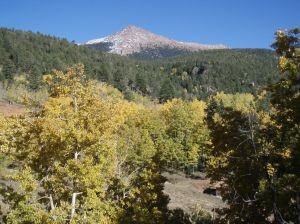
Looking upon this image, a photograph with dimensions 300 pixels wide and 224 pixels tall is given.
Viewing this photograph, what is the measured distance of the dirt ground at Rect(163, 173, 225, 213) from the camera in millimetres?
51600

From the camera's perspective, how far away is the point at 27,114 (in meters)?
21.0

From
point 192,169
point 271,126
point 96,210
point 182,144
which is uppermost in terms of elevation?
point 271,126

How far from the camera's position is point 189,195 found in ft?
197

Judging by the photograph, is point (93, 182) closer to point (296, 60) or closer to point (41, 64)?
point (296, 60)

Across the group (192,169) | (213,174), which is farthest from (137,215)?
(192,169)

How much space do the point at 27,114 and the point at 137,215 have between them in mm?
10418

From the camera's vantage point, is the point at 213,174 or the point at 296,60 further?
the point at 213,174

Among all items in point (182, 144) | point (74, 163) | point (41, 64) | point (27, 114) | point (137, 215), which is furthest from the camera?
point (41, 64)

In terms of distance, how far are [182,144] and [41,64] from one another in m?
114

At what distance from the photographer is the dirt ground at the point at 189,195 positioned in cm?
→ 5160

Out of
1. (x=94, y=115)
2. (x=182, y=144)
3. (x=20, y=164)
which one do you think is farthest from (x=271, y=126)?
(x=182, y=144)

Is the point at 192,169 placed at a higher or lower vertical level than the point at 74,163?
lower

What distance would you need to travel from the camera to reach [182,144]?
82938 mm

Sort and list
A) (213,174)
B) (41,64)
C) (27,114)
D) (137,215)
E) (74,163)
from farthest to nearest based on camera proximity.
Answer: (41,64) < (137,215) < (213,174) < (27,114) < (74,163)
